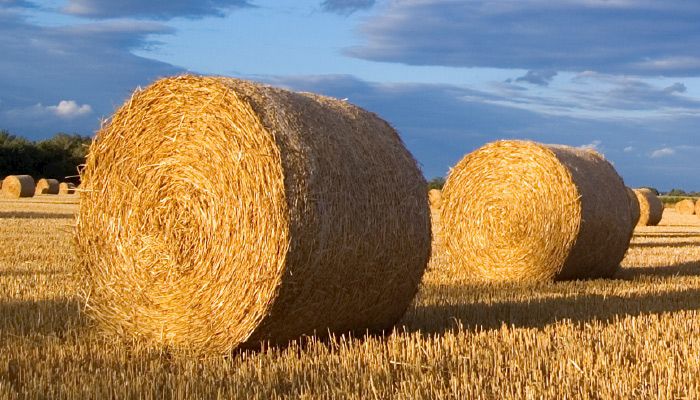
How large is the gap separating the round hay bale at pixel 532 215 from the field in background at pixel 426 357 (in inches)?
71.8

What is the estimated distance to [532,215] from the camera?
11.2 m

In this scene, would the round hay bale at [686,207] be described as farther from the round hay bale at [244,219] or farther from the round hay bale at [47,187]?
the round hay bale at [244,219]

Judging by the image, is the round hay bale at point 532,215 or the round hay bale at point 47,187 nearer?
the round hay bale at point 532,215

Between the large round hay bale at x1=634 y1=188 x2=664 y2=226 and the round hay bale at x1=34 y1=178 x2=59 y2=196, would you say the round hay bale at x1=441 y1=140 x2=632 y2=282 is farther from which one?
the round hay bale at x1=34 y1=178 x2=59 y2=196

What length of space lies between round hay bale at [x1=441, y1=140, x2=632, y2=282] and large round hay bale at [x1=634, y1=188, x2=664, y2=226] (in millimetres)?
12957

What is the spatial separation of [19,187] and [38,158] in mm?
19369

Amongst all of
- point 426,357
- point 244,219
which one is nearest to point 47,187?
point 244,219

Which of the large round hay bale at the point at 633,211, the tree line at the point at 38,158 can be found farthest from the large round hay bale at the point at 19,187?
the large round hay bale at the point at 633,211

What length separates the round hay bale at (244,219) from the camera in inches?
236

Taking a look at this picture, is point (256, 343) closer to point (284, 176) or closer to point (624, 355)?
point (284, 176)

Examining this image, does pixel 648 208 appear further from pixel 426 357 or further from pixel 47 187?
pixel 47 187

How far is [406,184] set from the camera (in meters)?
6.97

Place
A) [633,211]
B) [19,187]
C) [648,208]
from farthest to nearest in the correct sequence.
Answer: [19,187] → [648,208] → [633,211]

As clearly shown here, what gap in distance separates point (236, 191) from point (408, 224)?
1418mm
